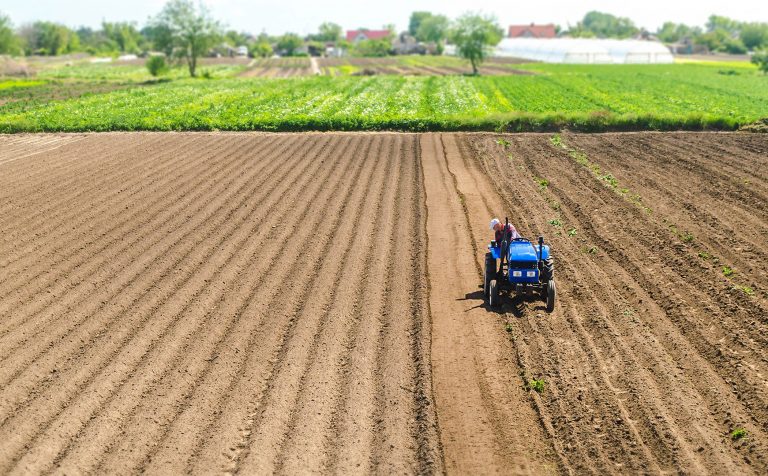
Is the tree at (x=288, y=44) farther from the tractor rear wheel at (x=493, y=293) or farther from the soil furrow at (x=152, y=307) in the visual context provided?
the tractor rear wheel at (x=493, y=293)

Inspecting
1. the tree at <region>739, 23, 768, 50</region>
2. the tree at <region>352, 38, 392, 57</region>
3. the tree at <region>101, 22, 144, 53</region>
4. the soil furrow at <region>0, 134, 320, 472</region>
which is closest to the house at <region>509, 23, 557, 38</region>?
the tree at <region>739, 23, 768, 50</region>

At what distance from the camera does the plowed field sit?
8.70 m

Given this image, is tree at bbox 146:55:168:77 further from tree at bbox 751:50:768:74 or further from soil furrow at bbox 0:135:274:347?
tree at bbox 751:50:768:74

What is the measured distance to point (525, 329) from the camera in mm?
11867

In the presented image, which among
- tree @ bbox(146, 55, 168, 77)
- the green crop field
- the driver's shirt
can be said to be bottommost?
the driver's shirt

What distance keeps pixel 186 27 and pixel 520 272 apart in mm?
73410

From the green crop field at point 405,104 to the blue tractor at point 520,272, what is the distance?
22.7 metres

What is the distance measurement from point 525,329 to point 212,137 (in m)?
24.5

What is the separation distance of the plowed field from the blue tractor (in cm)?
39

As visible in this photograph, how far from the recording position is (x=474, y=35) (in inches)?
2778

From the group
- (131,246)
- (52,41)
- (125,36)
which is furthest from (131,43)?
(131,246)

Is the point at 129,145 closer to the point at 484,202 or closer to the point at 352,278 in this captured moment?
the point at 484,202

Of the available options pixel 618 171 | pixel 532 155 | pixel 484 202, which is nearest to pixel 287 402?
pixel 484 202

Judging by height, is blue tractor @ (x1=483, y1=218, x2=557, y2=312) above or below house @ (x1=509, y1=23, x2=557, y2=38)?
below
